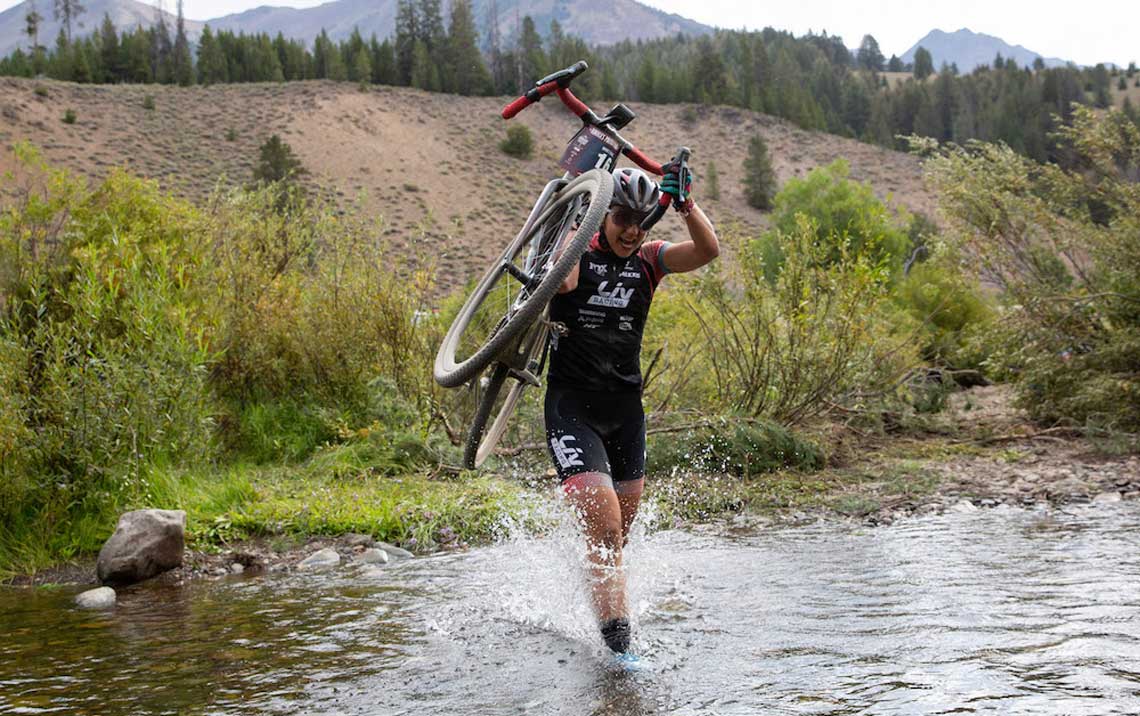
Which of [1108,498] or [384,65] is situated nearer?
[1108,498]

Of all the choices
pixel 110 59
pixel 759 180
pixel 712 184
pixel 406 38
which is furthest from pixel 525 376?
pixel 406 38

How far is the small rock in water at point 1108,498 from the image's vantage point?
9.77m

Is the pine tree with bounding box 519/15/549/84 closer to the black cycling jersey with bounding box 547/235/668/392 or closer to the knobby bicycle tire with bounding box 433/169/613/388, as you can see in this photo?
the knobby bicycle tire with bounding box 433/169/613/388

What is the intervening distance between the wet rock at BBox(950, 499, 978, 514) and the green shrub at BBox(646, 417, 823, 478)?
6.85ft

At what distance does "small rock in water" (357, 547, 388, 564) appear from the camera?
8.46 m

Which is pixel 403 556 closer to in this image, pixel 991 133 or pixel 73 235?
pixel 73 235

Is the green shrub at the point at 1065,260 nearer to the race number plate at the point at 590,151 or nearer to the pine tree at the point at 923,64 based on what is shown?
the race number plate at the point at 590,151

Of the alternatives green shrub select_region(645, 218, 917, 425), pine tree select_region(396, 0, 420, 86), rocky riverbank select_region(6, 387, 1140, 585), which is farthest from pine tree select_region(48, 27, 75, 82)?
rocky riverbank select_region(6, 387, 1140, 585)

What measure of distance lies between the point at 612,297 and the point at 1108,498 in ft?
22.2

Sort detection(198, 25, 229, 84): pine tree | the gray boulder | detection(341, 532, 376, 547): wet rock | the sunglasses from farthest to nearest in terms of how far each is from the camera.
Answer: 1. detection(198, 25, 229, 84): pine tree
2. detection(341, 532, 376, 547): wet rock
3. the gray boulder
4. the sunglasses

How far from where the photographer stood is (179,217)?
13.0 m

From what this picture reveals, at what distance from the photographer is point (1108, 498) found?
9.87 m

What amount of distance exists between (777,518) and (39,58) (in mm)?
100807

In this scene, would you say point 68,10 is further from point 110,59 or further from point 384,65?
point 384,65
